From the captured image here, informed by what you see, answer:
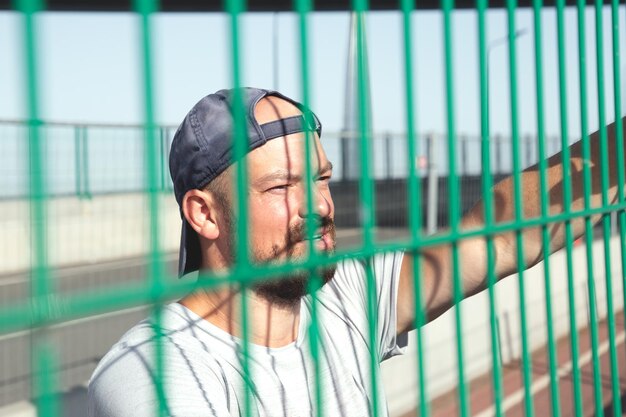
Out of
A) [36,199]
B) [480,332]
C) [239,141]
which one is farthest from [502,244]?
[480,332]

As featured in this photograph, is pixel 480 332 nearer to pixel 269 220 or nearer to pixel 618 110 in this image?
pixel 618 110

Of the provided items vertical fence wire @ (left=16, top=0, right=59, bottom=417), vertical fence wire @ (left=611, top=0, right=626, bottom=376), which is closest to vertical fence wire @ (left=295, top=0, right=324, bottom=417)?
vertical fence wire @ (left=16, top=0, right=59, bottom=417)

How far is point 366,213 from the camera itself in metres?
1.29

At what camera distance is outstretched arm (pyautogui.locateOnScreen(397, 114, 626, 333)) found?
1.83 meters

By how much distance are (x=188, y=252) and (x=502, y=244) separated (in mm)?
788

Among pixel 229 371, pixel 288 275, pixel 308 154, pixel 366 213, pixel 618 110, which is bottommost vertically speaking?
pixel 229 371

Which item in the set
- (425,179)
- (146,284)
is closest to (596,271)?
(425,179)

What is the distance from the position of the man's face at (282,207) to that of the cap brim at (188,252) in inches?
15.1

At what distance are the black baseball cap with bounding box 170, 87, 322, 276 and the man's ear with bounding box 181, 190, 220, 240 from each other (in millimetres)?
21

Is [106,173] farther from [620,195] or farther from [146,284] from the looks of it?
[146,284]

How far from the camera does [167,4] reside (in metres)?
2.56

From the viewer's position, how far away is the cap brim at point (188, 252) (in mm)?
1746

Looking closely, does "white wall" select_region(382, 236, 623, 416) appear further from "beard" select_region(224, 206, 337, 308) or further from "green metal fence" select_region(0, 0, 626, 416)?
"beard" select_region(224, 206, 337, 308)

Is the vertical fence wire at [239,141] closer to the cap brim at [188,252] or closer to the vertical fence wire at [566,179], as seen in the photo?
the cap brim at [188,252]
